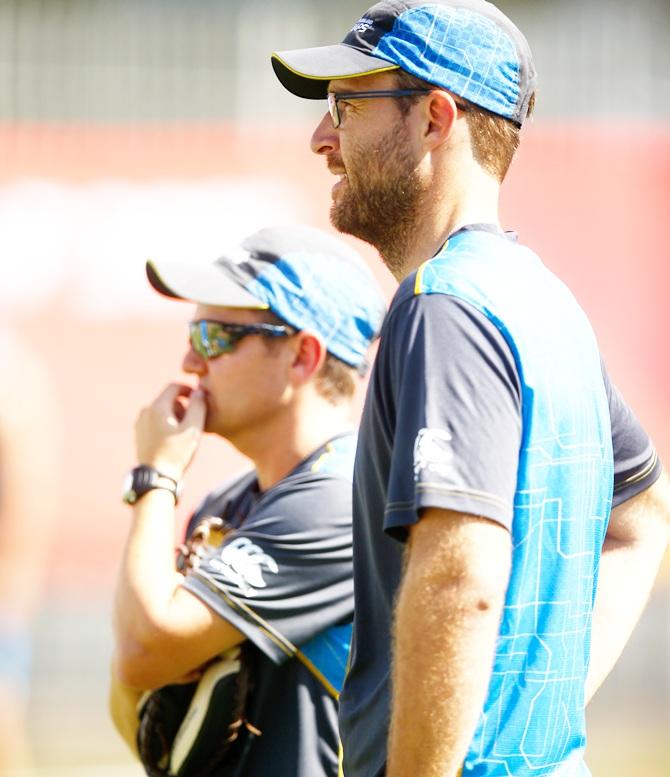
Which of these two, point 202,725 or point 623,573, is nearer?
point 623,573

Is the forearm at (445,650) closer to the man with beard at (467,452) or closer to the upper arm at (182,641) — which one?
the man with beard at (467,452)

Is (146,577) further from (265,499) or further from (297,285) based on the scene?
(297,285)

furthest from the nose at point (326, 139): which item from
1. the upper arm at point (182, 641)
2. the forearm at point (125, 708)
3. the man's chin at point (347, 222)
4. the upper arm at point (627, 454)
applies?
the forearm at point (125, 708)

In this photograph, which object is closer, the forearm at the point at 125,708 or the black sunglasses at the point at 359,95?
the black sunglasses at the point at 359,95

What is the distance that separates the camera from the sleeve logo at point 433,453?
6.14 ft

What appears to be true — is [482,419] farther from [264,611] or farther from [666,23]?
[666,23]

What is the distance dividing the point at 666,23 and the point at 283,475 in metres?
6.32

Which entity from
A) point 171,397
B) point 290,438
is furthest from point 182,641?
point 171,397

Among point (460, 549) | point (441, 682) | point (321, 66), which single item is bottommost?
point (441, 682)

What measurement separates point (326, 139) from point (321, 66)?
0.42ft

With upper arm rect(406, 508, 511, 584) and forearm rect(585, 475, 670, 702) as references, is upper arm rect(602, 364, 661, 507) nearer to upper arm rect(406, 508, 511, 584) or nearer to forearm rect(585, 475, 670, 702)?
forearm rect(585, 475, 670, 702)

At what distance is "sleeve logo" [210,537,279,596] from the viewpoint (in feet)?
9.25

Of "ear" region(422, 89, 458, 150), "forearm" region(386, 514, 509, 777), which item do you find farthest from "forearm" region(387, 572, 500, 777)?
"ear" region(422, 89, 458, 150)

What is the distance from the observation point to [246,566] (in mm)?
2836
